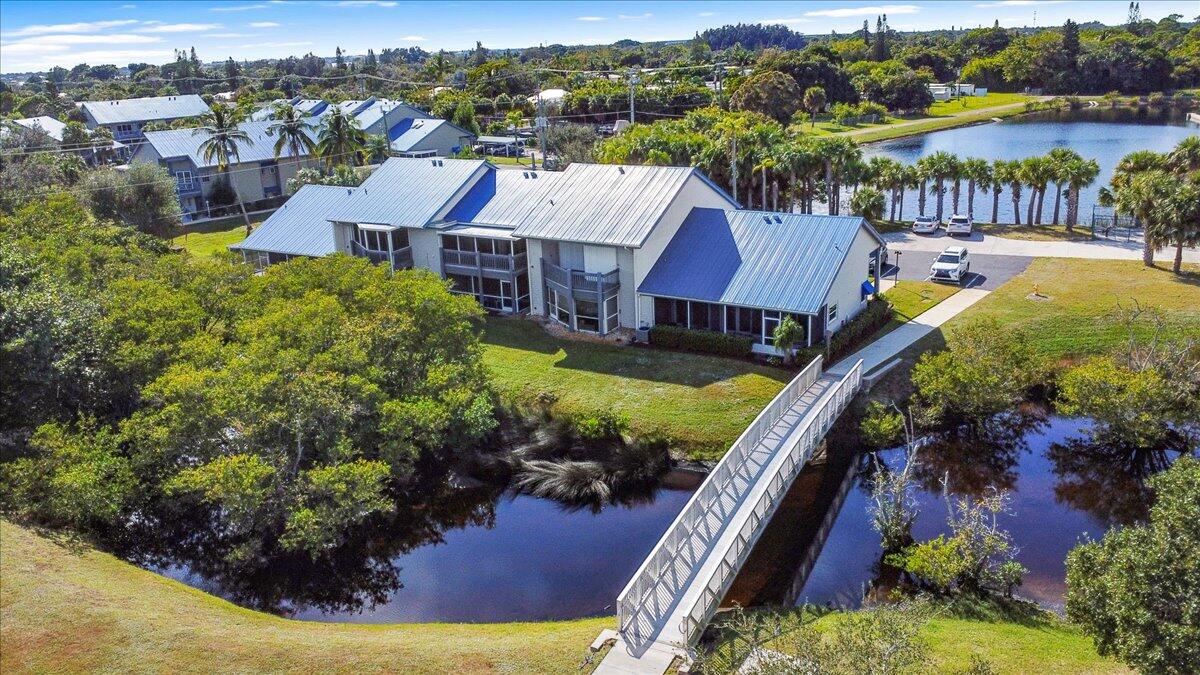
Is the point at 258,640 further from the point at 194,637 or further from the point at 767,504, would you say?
the point at 767,504

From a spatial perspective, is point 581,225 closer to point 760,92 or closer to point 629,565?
point 629,565

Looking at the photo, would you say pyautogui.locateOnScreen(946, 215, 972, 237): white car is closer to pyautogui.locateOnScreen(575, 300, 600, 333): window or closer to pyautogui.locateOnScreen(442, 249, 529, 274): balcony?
pyautogui.locateOnScreen(575, 300, 600, 333): window

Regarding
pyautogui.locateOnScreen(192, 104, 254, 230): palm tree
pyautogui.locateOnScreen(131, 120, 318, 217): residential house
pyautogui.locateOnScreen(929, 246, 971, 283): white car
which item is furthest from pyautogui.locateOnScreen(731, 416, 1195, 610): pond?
pyautogui.locateOnScreen(131, 120, 318, 217): residential house

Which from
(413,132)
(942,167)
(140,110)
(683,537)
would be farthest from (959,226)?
(140,110)

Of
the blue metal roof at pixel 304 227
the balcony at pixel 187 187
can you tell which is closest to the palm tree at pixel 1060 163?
the blue metal roof at pixel 304 227

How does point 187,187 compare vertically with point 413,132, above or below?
below

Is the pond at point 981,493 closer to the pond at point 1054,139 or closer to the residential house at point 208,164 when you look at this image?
the pond at point 1054,139

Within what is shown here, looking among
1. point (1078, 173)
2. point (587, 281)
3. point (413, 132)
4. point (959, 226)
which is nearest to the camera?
point (587, 281)
